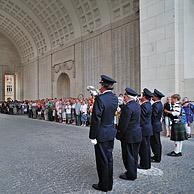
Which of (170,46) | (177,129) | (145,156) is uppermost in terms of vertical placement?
(170,46)

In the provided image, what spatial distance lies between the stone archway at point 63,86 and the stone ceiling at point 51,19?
3644 millimetres

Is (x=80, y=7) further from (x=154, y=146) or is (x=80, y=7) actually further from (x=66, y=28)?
(x=154, y=146)

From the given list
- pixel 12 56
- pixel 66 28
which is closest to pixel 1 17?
pixel 12 56

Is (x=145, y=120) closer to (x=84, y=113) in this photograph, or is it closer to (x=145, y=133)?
(x=145, y=133)

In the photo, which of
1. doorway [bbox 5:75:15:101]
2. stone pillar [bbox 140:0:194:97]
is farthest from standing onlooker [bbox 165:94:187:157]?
doorway [bbox 5:75:15:101]

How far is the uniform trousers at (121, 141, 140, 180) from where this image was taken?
4.96 meters

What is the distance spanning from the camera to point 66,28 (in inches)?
993

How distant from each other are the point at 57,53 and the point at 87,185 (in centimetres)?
2400

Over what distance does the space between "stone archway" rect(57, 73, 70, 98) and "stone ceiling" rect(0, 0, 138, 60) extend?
364 cm

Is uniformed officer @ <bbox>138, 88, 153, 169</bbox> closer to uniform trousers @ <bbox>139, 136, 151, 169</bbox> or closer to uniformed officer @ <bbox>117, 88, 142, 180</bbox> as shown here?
uniform trousers @ <bbox>139, 136, 151, 169</bbox>

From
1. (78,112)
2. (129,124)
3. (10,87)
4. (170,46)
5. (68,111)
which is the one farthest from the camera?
(10,87)

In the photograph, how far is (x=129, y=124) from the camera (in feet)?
17.0

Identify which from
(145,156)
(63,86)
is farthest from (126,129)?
(63,86)

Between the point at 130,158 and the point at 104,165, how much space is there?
0.79m
